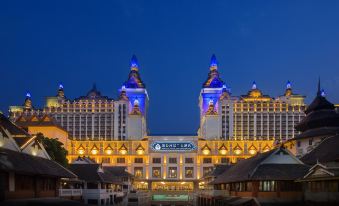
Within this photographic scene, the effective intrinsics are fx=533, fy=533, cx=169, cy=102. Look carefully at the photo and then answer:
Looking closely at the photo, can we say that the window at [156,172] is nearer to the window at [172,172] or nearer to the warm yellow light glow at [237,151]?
the window at [172,172]

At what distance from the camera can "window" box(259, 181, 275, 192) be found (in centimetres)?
5450

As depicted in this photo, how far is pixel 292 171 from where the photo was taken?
54781 millimetres

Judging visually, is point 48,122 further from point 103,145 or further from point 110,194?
point 110,194

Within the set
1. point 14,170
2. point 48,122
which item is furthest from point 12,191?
point 48,122

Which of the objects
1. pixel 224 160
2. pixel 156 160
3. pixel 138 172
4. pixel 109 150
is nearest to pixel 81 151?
pixel 109 150

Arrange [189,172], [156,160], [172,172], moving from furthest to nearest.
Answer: [189,172] → [156,160] → [172,172]

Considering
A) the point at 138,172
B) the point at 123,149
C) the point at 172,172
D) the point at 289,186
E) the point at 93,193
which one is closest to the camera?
the point at 289,186

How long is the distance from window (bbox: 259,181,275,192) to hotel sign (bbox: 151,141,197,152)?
346 ft

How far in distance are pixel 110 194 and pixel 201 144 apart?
83.8 m

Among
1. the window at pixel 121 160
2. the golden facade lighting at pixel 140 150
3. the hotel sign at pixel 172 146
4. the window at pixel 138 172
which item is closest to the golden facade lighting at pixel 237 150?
the hotel sign at pixel 172 146

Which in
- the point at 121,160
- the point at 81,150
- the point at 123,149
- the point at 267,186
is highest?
the point at 123,149

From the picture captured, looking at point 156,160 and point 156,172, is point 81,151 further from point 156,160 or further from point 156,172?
point 156,172

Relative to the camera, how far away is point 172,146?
526ft

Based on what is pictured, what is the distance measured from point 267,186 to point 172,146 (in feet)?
348
